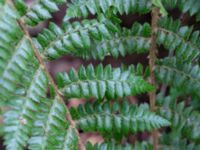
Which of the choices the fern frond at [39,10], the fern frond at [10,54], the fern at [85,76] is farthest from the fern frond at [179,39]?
the fern frond at [10,54]

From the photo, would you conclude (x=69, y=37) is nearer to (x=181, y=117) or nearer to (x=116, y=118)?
(x=116, y=118)

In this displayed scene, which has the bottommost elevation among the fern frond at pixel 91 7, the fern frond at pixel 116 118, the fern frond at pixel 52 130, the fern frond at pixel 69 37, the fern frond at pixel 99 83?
the fern frond at pixel 52 130

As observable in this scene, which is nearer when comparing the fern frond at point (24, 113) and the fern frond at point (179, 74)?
the fern frond at point (24, 113)

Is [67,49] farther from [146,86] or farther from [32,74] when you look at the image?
[146,86]

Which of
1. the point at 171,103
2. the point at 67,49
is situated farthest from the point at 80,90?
the point at 171,103

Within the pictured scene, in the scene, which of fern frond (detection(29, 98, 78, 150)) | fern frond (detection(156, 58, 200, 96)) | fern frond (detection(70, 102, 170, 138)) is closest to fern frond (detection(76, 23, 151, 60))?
fern frond (detection(156, 58, 200, 96))

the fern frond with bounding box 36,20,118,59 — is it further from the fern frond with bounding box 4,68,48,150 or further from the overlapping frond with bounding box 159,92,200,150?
the overlapping frond with bounding box 159,92,200,150

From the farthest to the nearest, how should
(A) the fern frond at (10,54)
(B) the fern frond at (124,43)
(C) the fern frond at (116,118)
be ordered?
(B) the fern frond at (124,43) → (C) the fern frond at (116,118) → (A) the fern frond at (10,54)

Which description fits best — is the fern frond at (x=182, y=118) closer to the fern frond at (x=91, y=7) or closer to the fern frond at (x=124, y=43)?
the fern frond at (x=124, y=43)
